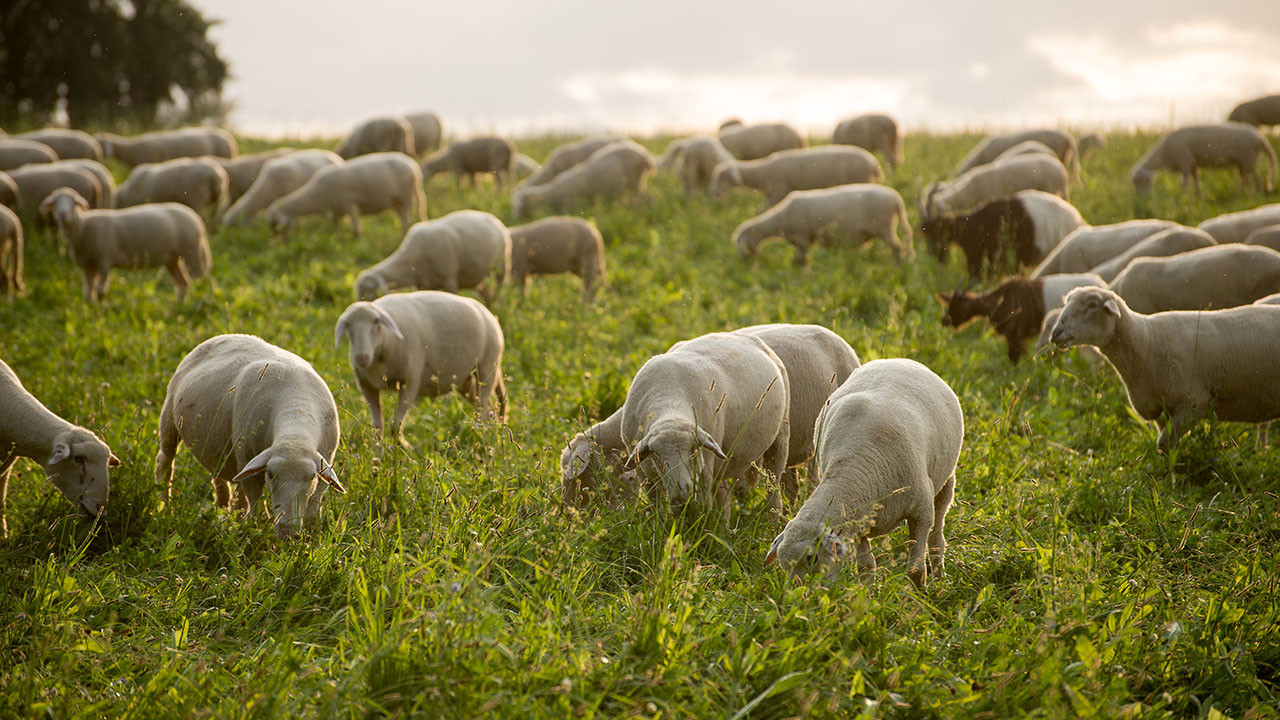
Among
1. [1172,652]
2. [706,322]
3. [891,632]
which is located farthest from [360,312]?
[1172,652]

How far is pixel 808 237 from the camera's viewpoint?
561 inches

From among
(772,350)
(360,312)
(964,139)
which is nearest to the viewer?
(772,350)

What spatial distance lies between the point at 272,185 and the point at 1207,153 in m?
15.7

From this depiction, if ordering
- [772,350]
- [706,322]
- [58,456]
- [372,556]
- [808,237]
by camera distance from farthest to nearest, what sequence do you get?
[808,237] < [706,322] < [772,350] < [58,456] < [372,556]

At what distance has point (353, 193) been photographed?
15672 millimetres

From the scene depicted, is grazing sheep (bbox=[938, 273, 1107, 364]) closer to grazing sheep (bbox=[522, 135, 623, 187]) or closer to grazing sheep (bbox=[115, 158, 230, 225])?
grazing sheep (bbox=[522, 135, 623, 187])

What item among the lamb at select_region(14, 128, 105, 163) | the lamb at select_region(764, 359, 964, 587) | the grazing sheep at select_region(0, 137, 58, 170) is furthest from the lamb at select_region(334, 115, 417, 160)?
the lamb at select_region(764, 359, 964, 587)

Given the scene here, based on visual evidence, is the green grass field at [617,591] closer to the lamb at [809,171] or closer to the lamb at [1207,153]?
the lamb at [809,171]

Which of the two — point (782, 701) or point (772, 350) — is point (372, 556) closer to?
point (782, 701)

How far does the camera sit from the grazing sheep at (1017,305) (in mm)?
9508

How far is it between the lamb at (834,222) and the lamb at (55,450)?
10.3m

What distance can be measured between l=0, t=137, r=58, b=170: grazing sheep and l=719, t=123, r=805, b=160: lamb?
13416 mm

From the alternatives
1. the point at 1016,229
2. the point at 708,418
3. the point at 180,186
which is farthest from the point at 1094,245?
the point at 180,186

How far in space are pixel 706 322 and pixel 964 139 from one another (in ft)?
52.8
